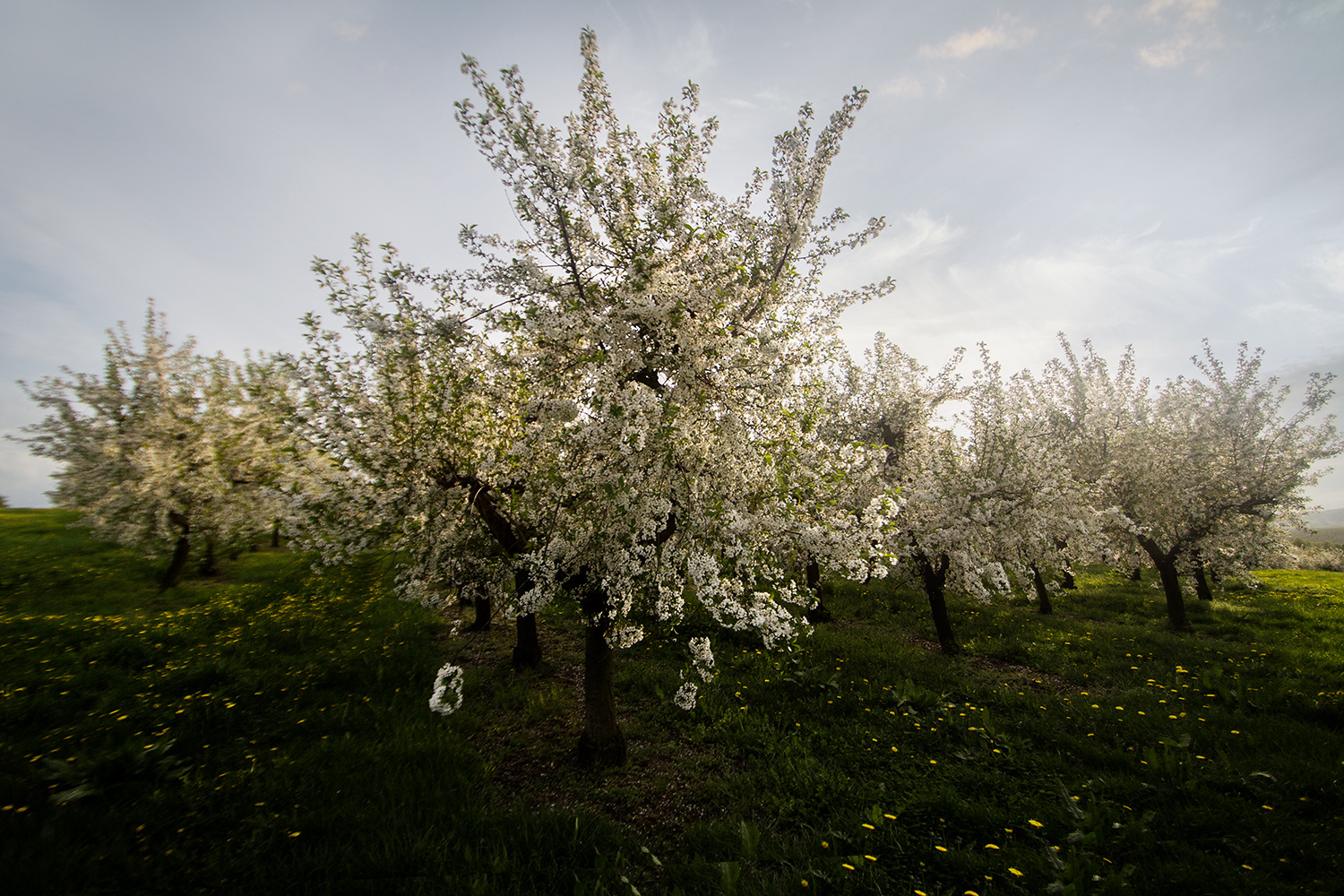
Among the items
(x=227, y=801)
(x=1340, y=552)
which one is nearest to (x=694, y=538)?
(x=227, y=801)

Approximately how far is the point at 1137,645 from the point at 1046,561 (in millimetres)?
3225

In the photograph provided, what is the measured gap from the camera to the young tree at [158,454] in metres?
17.7

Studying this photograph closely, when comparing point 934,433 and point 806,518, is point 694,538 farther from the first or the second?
point 934,433

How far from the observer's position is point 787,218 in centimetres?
766

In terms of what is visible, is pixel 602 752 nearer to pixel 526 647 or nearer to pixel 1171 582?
pixel 526 647

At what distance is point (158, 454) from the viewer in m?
17.8

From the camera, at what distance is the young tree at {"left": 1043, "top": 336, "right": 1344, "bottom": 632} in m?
16.8

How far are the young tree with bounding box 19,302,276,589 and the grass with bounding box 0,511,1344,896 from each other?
15.6 ft

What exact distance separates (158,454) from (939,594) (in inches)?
1099

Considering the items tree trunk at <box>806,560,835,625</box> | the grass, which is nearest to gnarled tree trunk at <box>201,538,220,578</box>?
the grass

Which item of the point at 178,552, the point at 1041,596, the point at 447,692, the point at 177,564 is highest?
the point at 178,552

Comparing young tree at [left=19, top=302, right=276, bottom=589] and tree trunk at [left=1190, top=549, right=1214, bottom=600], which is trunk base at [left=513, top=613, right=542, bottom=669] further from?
tree trunk at [left=1190, top=549, right=1214, bottom=600]

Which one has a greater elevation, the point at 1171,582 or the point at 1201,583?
the point at 1171,582

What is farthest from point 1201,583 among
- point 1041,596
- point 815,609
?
point 815,609
